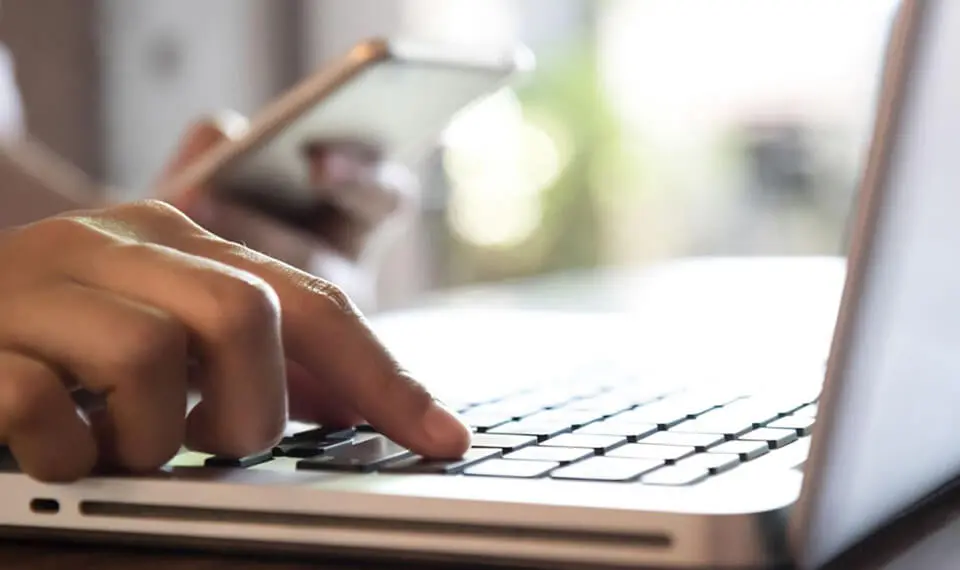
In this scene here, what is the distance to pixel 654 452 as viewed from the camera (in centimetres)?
A: 42

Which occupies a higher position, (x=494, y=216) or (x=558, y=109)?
(x=558, y=109)

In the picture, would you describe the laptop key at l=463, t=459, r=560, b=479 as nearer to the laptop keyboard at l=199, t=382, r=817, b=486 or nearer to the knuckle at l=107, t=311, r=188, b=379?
the laptop keyboard at l=199, t=382, r=817, b=486

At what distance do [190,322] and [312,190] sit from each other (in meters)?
0.59

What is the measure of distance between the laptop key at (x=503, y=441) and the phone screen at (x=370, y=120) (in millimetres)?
405

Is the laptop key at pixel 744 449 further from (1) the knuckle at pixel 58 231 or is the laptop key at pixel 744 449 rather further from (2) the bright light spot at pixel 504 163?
(2) the bright light spot at pixel 504 163

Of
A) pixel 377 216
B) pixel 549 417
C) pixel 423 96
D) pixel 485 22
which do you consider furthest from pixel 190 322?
pixel 485 22

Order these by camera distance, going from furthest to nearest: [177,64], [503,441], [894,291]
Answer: [177,64] → [503,441] → [894,291]

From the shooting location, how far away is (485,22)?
2.93 meters

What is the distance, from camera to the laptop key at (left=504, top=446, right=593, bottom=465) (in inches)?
16.3

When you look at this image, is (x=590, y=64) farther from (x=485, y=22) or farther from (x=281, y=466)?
(x=281, y=466)

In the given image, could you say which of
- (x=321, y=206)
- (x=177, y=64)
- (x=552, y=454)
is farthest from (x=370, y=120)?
(x=177, y=64)

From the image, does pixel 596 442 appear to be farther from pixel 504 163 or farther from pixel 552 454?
pixel 504 163

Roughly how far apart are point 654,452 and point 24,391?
0.66 ft

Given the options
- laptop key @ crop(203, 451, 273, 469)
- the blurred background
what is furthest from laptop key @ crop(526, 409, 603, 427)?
the blurred background
